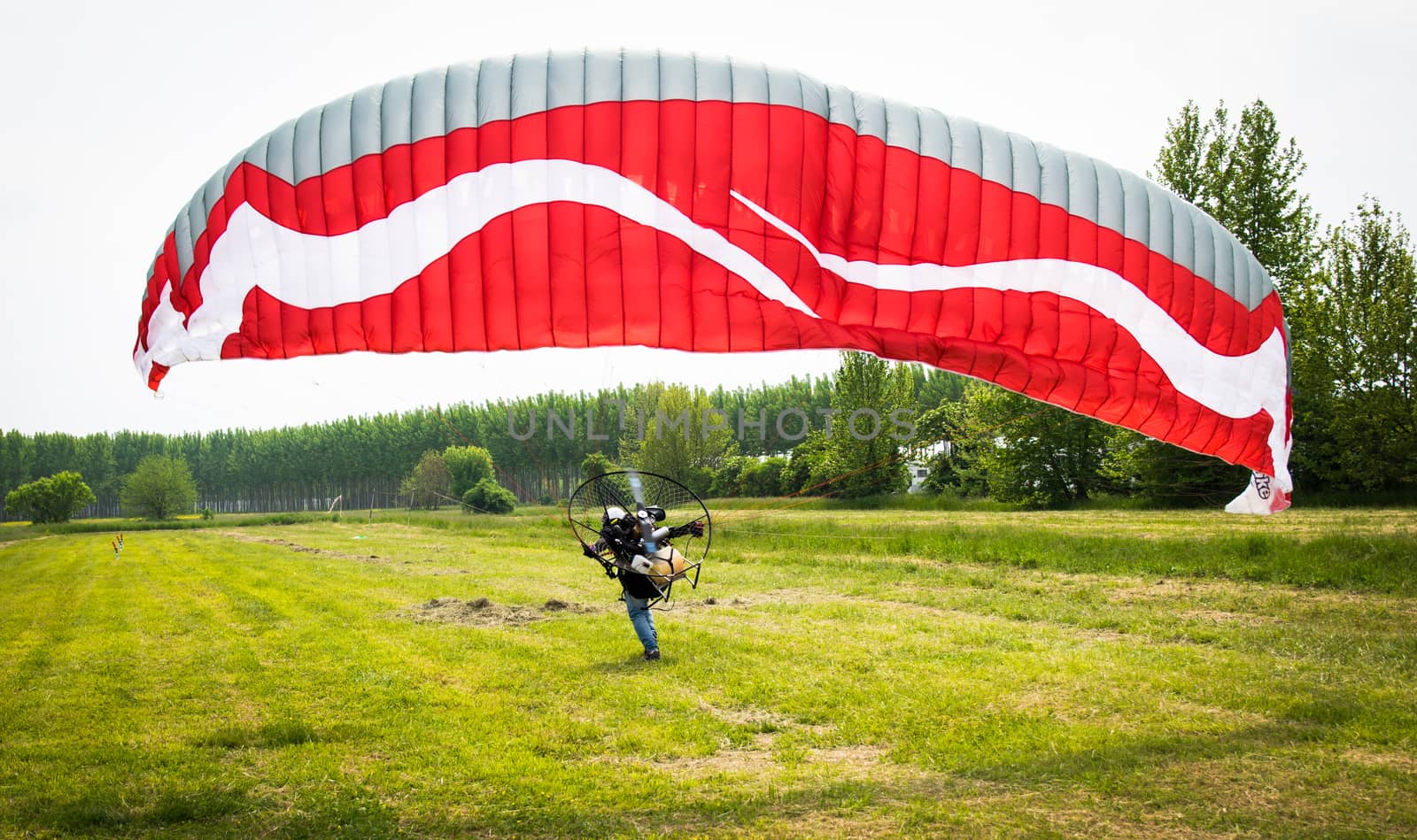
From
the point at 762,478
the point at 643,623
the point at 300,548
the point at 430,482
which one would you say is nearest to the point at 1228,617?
the point at 643,623

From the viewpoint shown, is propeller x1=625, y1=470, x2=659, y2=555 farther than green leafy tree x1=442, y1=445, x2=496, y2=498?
No

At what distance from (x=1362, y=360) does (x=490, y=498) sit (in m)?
31.5

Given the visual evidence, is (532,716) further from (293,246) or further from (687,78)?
(687,78)

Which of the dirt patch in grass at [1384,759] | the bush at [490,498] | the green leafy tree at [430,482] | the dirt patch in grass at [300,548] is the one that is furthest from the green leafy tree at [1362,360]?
the green leafy tree at [430,482]

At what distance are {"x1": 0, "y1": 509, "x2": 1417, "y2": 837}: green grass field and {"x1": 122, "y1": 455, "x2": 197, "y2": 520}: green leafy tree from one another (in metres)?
50.9

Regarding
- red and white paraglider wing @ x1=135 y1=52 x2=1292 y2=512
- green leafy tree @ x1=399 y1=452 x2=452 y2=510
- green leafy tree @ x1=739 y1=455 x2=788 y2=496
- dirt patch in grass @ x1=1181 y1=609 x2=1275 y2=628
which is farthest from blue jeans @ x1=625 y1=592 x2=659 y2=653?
green leafy tree @ x1=399 y1=452 x2=452 y2=510

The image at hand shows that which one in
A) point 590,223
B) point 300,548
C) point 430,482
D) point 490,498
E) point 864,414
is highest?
point 590,223

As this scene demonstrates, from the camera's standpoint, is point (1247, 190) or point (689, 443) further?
point (1247, 190)

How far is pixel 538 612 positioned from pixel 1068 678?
719 centimetres

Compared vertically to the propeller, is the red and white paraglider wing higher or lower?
higher

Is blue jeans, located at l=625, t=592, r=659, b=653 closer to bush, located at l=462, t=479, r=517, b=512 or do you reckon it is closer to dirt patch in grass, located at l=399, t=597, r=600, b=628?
dirt patch in grass, located at l=399, t=597, r=600, b=628

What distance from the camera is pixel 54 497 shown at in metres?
60.8

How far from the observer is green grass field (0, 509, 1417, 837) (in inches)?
212

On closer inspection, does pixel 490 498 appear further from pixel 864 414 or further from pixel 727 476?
pixel 864 414
